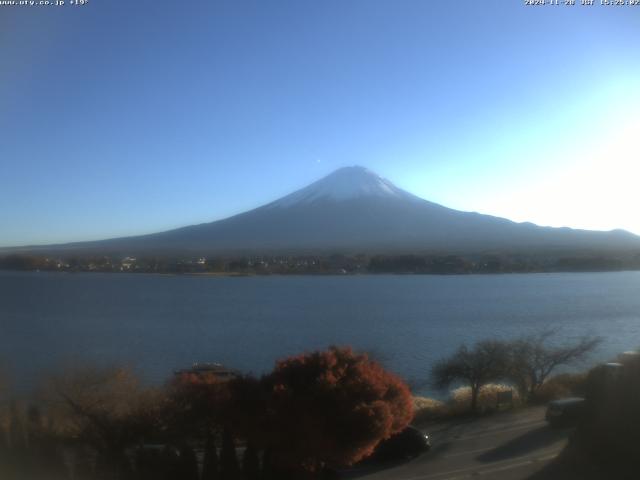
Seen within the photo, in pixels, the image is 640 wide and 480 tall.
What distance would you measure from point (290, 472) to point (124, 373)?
3341 millimetres

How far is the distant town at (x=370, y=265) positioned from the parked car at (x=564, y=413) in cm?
3274

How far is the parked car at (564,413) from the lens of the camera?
31.4 ft

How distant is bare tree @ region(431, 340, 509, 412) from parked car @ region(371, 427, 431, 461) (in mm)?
4511

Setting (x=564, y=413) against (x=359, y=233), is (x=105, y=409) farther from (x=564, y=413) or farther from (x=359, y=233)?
(x=359, y=233)

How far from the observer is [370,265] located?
4347cm

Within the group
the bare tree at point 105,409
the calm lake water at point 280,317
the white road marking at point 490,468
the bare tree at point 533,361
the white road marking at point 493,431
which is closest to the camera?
the white road marking at point 490,468

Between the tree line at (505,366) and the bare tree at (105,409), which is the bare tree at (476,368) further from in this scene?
the bare tree at (105,409)

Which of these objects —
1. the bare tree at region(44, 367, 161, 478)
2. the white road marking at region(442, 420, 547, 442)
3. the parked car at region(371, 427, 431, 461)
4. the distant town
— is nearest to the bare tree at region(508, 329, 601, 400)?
the white road marking at region(442, 420, 547, 442)

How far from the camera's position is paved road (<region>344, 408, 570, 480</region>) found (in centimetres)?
772

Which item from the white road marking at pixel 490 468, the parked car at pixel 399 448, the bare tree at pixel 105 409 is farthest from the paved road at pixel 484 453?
the bare tree at pixel 105 409

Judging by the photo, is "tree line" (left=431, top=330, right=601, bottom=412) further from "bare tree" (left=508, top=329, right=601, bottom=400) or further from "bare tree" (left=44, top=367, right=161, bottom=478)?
"bare tree" (left=44, top=367, right=161, bottom=478)

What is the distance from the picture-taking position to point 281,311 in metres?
27.2

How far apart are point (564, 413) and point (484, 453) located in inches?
70.0

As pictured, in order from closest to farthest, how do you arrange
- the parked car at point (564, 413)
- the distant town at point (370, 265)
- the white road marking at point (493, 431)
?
1. the parked car at point (564, 413)
2. the white road marking at point (493, 431)
3. the distant town at point (370, 265)
